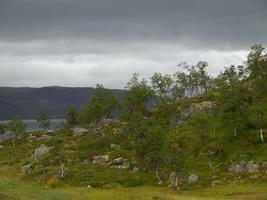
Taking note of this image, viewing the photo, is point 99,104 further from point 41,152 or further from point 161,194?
point 161,194

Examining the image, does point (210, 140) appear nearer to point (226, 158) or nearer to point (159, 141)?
point (226, 158)

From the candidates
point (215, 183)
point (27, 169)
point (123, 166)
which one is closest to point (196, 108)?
point (123, 166)

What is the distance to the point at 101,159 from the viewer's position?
371 ft

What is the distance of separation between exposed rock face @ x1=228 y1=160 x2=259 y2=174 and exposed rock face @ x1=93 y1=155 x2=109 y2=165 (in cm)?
3084

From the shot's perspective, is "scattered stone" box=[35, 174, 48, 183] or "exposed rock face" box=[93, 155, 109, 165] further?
"exposed rock face" box=[93, 155, 109, 165]

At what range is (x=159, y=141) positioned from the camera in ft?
292

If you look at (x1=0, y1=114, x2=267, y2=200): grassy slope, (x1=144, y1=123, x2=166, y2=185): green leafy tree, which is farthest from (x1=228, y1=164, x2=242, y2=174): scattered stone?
(x1=144, y1=123, x2=166, y2=185): green leafy tree

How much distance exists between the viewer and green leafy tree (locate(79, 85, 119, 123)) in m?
166

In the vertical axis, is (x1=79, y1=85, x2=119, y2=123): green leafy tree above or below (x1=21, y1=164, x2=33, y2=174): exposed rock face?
above

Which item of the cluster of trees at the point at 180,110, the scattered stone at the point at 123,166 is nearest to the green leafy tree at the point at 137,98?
the cluster of trees at the point at 180,110

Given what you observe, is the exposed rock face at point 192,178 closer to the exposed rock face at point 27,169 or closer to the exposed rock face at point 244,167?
the exposed rock face at point 244,167

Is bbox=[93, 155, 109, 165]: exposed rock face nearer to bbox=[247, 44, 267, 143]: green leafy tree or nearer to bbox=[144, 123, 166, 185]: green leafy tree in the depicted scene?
bbox=[144, 123, 166, 185]: green leafy tree

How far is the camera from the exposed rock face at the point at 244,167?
9159cm

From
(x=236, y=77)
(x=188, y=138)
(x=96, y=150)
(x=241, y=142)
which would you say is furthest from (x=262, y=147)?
(x=96, y=150)
